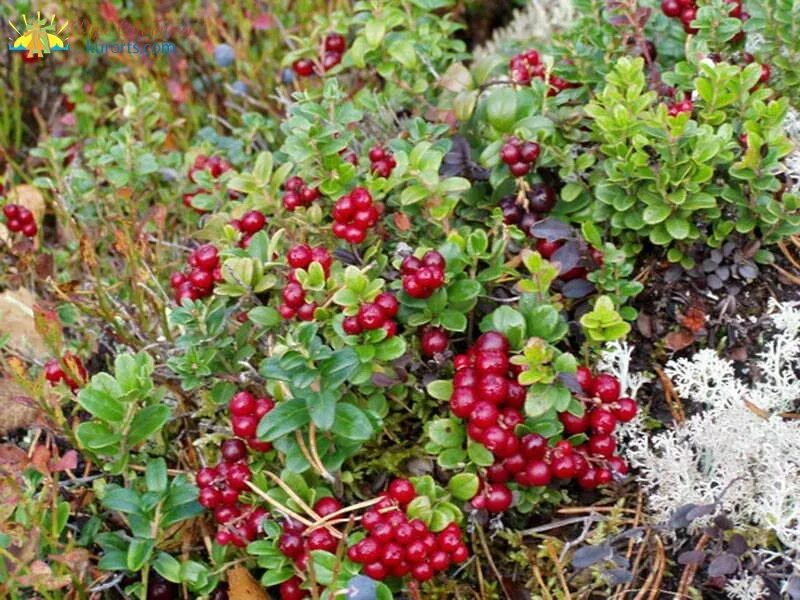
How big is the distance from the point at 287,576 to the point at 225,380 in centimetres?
59

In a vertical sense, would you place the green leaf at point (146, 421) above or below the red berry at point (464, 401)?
above

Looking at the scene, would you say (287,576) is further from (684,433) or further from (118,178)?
(118,178)

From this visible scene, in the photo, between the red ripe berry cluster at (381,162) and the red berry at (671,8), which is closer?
the red ripe berry cluster at (381,162)

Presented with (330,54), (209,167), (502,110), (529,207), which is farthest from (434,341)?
(330,54)

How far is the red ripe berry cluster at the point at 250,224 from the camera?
287cm

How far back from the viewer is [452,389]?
8.01 feet

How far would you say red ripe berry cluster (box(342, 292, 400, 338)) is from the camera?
2387 millimetres

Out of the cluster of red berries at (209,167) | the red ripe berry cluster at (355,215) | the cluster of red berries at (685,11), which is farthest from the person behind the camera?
the cluster of red berries at (209,167)

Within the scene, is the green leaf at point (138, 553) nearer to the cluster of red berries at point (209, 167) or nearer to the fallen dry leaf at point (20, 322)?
the fallen dry leaf at point (20, 322)

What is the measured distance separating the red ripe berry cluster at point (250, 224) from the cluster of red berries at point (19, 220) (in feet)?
3.09

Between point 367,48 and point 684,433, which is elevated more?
point 367,48

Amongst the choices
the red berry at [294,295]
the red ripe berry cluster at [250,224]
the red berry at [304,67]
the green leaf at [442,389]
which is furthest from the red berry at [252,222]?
the red berry at [304,67]

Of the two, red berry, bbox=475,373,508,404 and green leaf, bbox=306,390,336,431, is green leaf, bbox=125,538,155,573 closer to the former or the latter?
green leaf, bbox=306,390,336,431

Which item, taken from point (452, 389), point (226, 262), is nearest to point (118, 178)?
point (226, 262)
